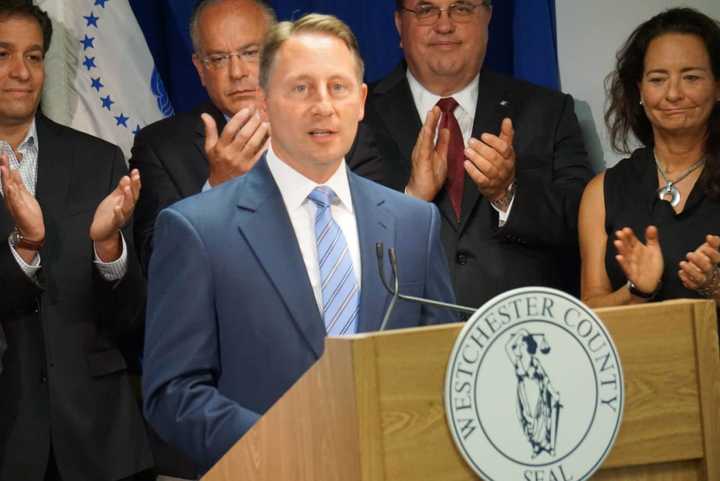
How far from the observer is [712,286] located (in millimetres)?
3297

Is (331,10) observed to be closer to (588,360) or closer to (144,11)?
(144,11)

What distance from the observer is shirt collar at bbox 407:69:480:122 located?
3.99 m

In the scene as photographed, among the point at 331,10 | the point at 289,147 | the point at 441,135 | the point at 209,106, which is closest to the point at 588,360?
the point at 289,147

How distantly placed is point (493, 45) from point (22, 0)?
1.63m

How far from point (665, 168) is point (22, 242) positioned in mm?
1828

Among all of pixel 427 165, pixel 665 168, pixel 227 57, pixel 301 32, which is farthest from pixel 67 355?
pixel 665 168

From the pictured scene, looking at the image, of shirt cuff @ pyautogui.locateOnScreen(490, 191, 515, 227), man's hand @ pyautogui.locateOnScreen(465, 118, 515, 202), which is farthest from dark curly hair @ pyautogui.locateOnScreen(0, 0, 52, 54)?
shirt cuff @ pyautogui.locateOnScreen(490, 191, 515, 227)

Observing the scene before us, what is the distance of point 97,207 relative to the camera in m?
3.70

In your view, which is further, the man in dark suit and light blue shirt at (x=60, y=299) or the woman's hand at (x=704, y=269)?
the man in dark suit and light blue shirt at (x=60, y=299)

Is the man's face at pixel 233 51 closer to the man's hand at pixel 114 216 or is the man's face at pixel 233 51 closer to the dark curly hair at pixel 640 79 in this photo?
the man's hand at pixel 114 216

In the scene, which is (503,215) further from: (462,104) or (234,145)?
(234,145)

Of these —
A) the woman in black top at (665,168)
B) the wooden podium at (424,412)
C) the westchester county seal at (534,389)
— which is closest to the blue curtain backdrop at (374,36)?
the woman in black top at (665,168)

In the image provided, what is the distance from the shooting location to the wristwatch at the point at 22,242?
348cm

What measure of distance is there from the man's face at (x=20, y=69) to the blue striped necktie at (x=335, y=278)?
147 cm
